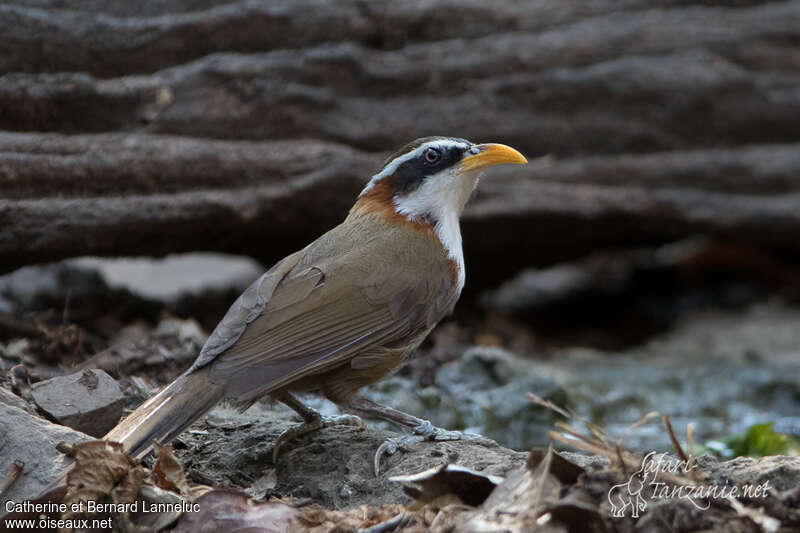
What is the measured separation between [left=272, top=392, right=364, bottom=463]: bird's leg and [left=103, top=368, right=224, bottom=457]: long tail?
0.47 meters

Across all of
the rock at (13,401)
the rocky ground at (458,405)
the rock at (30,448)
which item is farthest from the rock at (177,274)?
the rock at (30,448)

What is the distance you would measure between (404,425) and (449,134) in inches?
116

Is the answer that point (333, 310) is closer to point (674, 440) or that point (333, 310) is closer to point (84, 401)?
point (84, 401)

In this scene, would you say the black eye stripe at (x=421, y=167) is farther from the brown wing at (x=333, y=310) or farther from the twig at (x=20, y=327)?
the twig at (x=20, y=327)

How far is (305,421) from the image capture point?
A: 13.8 feet

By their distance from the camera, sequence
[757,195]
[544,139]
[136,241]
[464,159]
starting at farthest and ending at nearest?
[757,195] → [544,139] → [136,241] → [464,159]

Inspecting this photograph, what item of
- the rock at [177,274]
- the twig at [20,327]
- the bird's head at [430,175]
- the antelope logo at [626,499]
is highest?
the bird's head at [430,175]

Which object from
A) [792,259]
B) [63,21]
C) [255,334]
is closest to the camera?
[255,334]

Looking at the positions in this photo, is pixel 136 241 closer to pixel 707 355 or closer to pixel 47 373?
pixel 47 373

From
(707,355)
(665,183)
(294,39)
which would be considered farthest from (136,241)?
(707,355)

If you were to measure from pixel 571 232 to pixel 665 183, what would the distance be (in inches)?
30.3

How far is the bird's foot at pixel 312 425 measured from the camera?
396cm

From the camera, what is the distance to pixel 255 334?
152 inches

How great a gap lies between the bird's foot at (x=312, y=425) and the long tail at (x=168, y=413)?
462 millimetres
